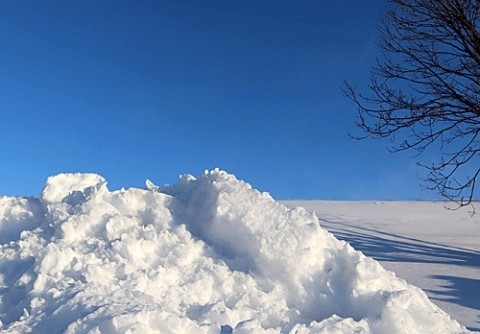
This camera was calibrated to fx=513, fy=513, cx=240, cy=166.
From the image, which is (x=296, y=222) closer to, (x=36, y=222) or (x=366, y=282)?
(x=366, y=282)

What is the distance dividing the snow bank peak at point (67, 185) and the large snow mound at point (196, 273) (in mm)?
137

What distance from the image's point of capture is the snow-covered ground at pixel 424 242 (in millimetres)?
5375

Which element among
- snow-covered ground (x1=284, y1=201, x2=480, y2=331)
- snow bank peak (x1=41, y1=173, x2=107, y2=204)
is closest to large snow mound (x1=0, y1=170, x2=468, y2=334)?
snow bank peak (x1=41, y1=173, x2=107, y2=204)

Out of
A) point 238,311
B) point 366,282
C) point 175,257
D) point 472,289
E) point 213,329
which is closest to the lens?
point 213,329

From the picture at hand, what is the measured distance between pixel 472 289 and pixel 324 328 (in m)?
3.32

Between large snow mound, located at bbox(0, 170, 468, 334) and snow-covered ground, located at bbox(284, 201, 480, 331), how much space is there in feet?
4.51

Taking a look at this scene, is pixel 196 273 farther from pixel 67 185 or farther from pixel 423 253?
pixel 423 253

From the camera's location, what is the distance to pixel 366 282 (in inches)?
141

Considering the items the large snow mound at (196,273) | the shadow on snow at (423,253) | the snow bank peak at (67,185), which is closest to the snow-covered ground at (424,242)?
the shadow on snow at (423,253)

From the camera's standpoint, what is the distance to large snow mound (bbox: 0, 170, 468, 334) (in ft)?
10.2

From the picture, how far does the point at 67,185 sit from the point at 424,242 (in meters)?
7.16

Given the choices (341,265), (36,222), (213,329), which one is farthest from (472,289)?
(36,222)

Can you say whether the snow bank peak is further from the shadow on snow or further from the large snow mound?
the shadow on snow

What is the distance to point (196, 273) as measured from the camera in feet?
12.4
